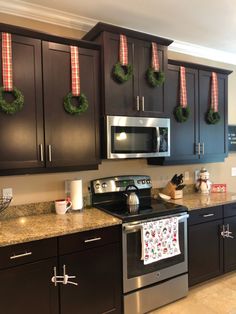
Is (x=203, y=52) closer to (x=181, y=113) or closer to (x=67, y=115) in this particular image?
(x=181, y=113)

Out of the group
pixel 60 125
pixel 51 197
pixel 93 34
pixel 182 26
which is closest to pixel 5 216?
pixel 51 197

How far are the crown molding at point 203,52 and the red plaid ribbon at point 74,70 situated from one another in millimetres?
1523

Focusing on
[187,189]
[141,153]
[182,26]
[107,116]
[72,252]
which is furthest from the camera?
[187,189]

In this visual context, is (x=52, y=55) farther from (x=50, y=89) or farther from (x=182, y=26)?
(x=182, y=26)

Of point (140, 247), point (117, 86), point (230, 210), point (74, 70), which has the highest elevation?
point (74, 70)

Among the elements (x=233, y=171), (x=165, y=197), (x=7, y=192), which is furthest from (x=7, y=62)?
(x=233, y=171)

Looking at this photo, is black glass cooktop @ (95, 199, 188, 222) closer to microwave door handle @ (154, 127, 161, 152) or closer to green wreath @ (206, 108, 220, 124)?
Result: microwave door handle @ (154, 127, 161, 152)

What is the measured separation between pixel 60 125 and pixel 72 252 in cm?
103

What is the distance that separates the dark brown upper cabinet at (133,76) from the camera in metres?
2.44

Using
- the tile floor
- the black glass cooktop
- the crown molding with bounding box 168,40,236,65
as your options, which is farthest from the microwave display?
the tile floor

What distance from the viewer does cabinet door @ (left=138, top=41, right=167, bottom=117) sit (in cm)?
263

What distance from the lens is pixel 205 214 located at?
2812 millimetres

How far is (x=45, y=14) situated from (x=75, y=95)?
2.96 feet

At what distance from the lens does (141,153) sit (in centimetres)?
267
